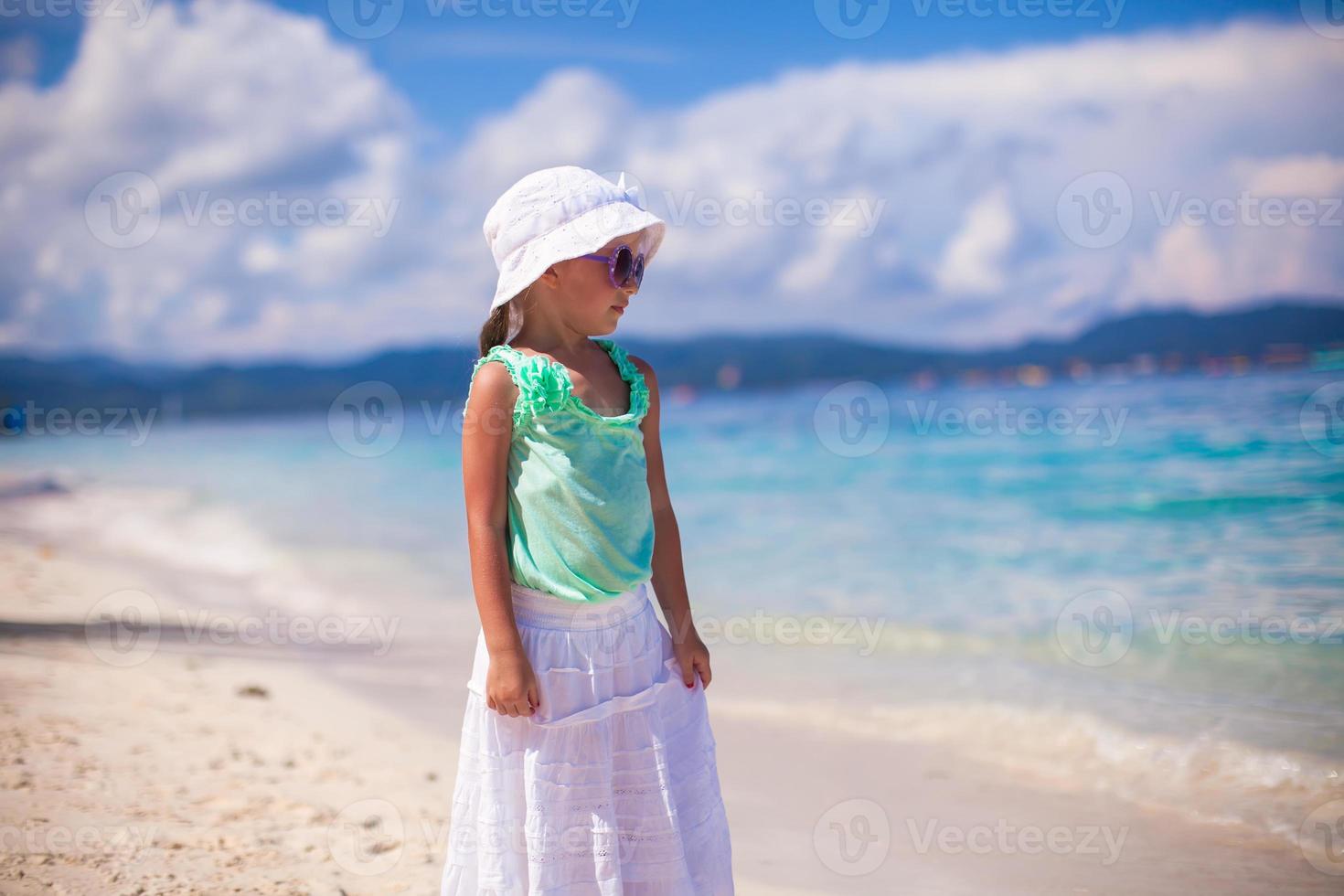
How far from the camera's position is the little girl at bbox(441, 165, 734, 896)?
1969 millimetres

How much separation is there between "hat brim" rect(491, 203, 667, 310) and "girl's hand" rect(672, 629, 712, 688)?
32.4 inches

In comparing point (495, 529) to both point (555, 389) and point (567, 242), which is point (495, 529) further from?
point (567, 242)

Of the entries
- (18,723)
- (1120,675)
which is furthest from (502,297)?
(1120,675)

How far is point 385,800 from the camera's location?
11.9 feet

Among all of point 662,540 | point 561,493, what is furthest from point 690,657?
point 561,493

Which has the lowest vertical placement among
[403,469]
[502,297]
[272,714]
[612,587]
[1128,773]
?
[1128,773]

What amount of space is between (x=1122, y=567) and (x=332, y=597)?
20.9ft

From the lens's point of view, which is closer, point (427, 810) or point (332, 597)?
point (427, 810)

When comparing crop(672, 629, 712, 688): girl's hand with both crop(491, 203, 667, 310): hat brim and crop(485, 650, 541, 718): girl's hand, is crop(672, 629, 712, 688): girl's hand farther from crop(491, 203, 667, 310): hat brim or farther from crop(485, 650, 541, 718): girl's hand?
crop(491, 203, 667, 310): hat brim

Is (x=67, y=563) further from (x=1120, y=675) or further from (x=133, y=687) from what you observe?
(x=1120, y=675)

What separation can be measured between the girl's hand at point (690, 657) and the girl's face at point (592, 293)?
2.28 feet

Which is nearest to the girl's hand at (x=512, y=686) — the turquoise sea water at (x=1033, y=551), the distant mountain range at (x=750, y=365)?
the turquoise sea water at (x=1033, y=551)

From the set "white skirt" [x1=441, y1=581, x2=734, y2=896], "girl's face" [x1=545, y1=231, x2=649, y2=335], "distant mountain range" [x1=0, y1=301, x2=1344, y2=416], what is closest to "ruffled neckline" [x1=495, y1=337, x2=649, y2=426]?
"girl's face" [x1=545, y1=231, x2=649, y2=335]

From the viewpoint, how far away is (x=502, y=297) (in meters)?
2.06
